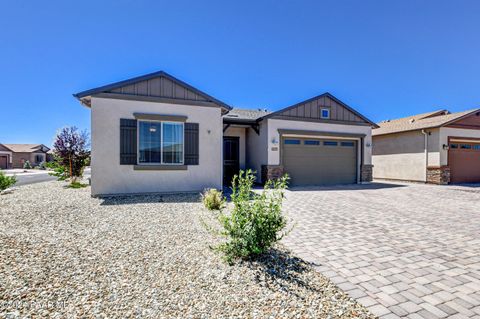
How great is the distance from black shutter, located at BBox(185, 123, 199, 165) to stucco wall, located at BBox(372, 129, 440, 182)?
14.3 meters

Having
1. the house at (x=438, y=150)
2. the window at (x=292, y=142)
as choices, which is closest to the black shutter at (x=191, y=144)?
the window at (x=292, y=142)

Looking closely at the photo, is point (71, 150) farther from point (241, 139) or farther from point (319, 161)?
point (319, 161)

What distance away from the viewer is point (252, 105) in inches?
663

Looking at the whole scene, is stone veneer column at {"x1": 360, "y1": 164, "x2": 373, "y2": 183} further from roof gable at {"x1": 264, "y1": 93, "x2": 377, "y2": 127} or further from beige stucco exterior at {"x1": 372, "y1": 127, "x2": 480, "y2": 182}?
beige stucco exterior at {"x1": 372, "y1": 127, "x2": 480, "y2": 182}

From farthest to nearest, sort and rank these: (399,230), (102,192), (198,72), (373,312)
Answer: (198,72) < (102,192) < (399,230) < (373,312)

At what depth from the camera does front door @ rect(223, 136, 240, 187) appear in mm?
12997

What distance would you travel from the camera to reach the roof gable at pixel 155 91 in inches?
323

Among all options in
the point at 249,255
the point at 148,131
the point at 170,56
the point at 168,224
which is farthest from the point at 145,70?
the point at 249,255

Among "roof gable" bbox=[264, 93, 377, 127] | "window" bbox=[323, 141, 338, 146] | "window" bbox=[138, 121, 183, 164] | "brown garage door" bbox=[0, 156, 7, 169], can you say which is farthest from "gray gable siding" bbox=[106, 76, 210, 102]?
"brown garage door" bbox=[0, 156, 7, 169]

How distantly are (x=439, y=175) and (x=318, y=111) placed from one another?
27.6ft

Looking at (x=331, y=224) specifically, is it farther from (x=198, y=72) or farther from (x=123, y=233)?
(x=198, y=72)

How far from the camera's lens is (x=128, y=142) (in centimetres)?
844

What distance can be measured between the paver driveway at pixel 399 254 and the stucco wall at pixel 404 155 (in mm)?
8928

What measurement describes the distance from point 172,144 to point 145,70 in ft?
10.5
